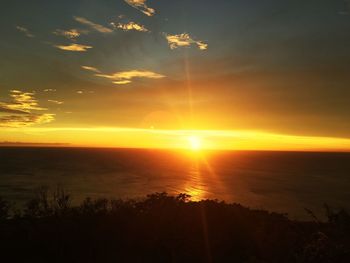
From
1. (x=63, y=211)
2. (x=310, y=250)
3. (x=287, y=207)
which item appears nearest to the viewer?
(x=310, y=250)

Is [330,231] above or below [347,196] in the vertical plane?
above

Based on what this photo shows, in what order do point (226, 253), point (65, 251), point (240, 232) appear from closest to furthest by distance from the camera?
point (65, 251) < point (226, 253) < point (240, 232)

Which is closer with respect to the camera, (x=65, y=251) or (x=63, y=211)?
(x=65, y=251)

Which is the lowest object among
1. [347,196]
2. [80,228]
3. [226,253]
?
[347,196]

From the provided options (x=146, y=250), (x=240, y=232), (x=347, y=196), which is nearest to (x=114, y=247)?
(x=146, y=250)

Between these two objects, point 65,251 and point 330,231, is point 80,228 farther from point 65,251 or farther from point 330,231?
point 330,231

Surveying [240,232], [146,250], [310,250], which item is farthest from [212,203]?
[310,250]
